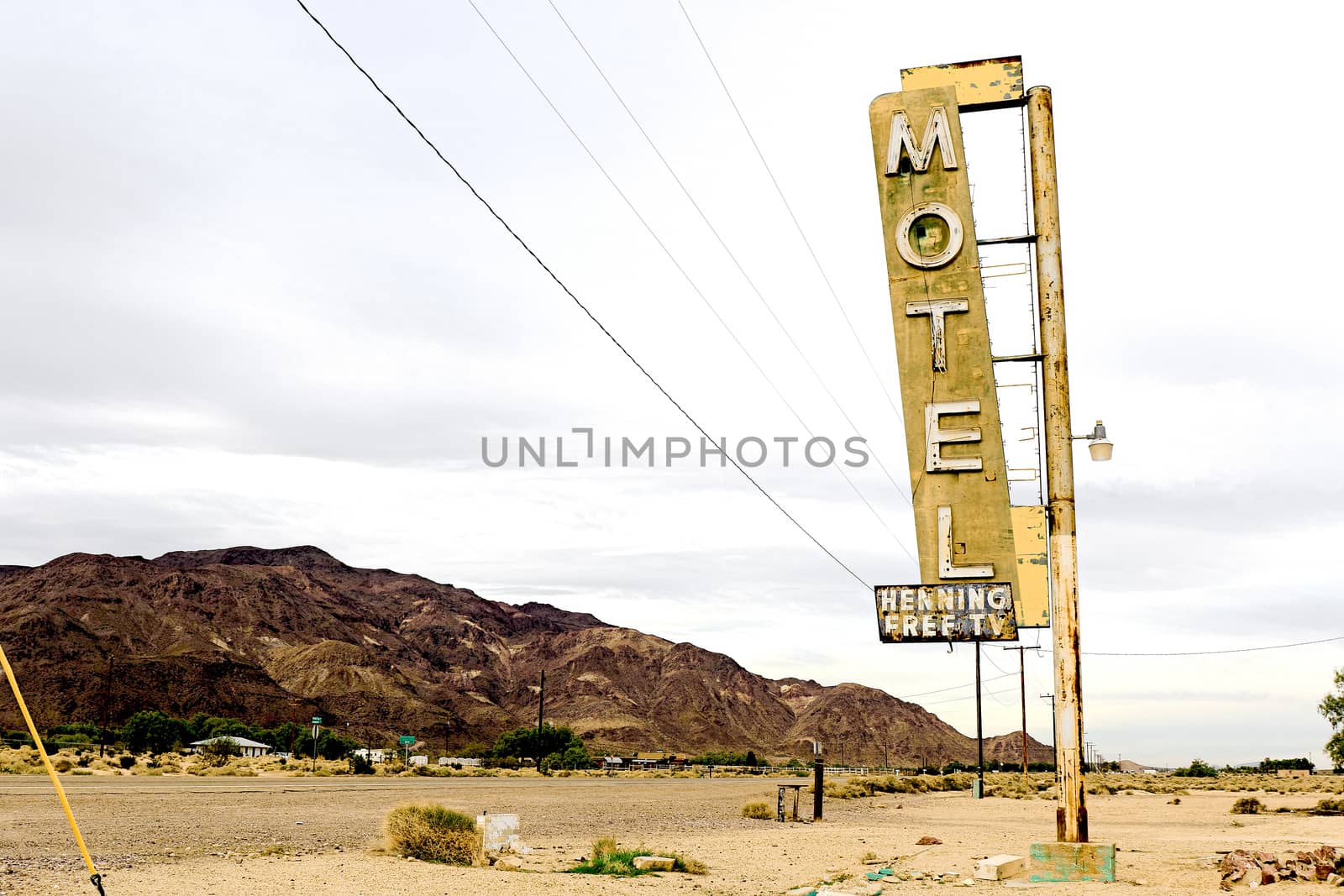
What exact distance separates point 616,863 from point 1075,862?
6.49 meters

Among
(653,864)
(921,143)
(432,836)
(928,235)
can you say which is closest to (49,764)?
(432,836)

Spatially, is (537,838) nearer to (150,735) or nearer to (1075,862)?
(1075,862)

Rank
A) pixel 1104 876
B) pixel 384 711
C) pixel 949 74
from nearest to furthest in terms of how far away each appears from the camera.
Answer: pixel 1104 876, pixel 949 74, pixel 384 711

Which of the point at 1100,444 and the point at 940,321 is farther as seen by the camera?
the point at 940,321

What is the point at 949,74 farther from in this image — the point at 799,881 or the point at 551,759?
the point at 551,759

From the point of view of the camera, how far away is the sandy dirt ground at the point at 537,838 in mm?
14367

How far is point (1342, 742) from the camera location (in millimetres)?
64812

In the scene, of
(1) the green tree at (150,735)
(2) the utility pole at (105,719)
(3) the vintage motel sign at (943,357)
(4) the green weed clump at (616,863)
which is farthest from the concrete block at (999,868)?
(1) the green tree at (150,735)

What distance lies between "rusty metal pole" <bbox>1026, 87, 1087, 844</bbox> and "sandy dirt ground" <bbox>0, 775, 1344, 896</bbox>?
57.3 inches

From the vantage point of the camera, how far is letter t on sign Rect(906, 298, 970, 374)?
749 inches

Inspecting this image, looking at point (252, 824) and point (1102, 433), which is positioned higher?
point (1102, 433)

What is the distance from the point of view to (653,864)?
1719 cm

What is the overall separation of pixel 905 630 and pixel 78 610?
6441 inches

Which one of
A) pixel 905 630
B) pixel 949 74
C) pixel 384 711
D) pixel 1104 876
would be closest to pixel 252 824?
pixel 905 630
